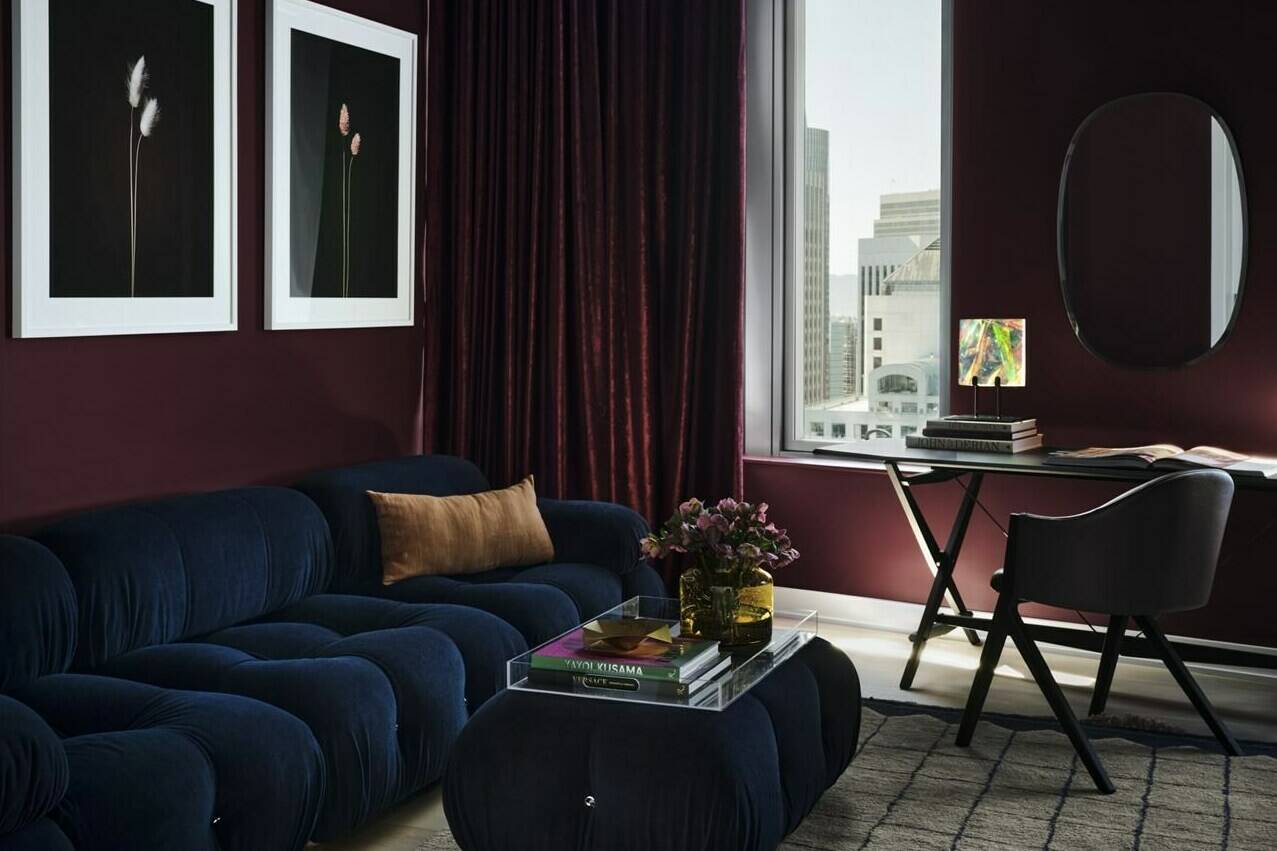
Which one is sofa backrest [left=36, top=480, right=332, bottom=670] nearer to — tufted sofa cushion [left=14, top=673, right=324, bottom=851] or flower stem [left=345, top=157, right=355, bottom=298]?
tufted sofa cushion [left=14, top=673, right=324, bottom=851]

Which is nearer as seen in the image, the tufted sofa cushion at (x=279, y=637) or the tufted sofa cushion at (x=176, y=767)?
the tufted sofa cushion at (x=176, y=767)

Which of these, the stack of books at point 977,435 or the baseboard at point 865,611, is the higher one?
the stack of books at point 977,435

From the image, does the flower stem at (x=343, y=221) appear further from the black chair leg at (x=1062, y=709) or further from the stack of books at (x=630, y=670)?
the black chair leg at (x=1062, y=709)

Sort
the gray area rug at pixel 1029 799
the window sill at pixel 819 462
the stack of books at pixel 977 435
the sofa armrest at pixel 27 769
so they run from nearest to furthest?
the sofa armrest at pixel 27 769 → the gray area rug at pixel 1029 799 → the stack of books at pixel 977 435 → the window sill at pixel 819 462

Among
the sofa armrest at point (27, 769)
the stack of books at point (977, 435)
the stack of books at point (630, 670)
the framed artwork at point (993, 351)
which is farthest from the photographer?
the framed artwork at point (993, 351)

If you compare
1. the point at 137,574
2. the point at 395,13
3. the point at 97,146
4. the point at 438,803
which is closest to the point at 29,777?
the point at 137,574

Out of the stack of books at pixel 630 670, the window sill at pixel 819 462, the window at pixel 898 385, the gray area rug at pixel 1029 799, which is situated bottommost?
the gray area rug at pixel 1029 799

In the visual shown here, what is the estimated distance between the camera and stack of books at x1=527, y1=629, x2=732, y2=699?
2941 mm

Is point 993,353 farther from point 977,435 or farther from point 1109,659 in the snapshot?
point 1109,659

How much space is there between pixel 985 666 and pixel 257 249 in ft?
8.26

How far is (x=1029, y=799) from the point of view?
3.46 meters

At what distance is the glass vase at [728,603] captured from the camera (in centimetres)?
333

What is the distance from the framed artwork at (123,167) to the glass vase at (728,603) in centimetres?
173

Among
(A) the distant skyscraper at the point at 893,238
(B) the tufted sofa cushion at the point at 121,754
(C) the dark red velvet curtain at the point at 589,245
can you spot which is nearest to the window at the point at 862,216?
(A) the distant skyscraper at the point at 893,238
